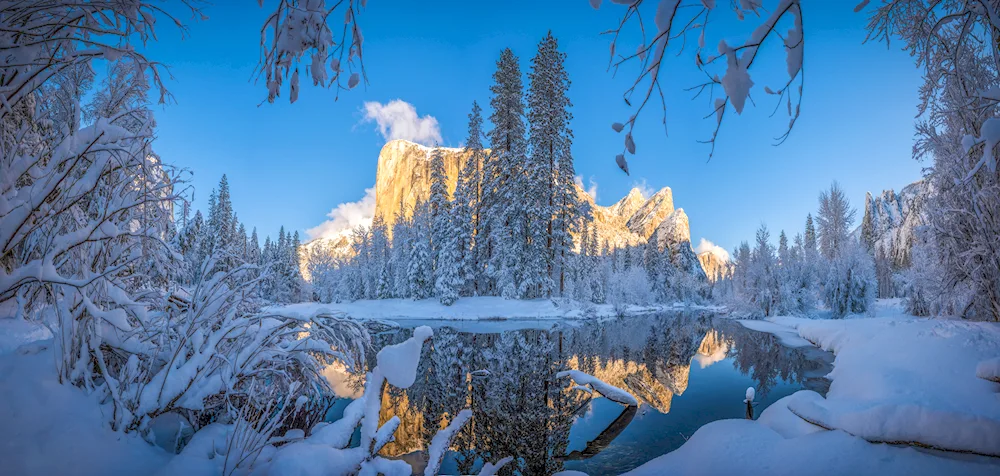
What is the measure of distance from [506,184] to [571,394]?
2140cm

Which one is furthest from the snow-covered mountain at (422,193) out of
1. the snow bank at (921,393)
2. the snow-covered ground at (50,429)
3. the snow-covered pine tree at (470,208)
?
the snow-covered ground at (50,429)

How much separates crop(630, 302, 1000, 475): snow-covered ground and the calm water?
146cm

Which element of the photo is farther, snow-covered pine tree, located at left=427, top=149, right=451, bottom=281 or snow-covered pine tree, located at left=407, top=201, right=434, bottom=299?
snow-covered pine tree, located at left=427, top=149, right=451, bottom=281

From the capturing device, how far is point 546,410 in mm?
7918

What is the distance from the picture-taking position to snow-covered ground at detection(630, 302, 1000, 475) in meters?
3.54

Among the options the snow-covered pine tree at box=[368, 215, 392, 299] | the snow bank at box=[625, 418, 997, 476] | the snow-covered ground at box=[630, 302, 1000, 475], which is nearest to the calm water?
the snow bank at box=[625, 418, 997, 476]

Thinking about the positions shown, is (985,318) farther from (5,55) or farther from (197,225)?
(197,225)

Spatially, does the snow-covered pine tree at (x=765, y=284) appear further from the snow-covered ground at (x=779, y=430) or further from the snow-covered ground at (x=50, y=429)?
the snow-covered ground at (x=50, y=429)

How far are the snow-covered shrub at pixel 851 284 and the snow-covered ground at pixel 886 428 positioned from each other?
2198 centimetres

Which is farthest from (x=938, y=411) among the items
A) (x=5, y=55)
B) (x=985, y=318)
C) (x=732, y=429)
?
(x=985, y=318)

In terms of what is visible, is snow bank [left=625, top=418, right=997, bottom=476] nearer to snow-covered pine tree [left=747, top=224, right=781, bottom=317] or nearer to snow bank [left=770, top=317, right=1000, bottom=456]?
snow bank [left=770, top=317, right=1000, bottom=456]

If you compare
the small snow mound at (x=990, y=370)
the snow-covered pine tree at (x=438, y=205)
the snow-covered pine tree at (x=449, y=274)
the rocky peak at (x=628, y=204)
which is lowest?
the small snow mound at (x=990, y=370)

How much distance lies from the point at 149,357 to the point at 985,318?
1841 centimetres

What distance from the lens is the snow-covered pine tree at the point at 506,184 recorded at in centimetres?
2728
